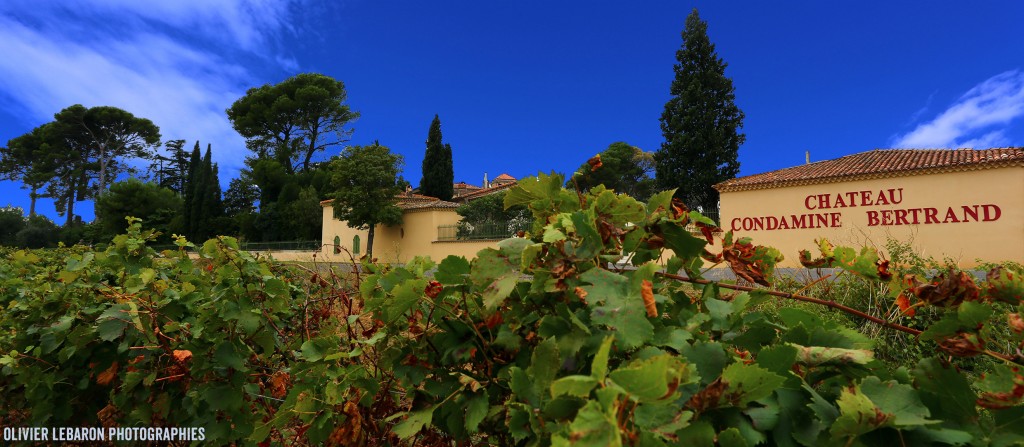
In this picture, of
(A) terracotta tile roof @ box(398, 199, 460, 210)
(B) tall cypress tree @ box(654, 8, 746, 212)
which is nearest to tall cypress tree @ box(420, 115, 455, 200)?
(A) terracotta tile roof @ box(398, 199, 460, 210)

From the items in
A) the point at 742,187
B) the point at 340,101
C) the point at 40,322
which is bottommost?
the point at 40,322

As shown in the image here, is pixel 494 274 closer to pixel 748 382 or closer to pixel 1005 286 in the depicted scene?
pixel 748 382

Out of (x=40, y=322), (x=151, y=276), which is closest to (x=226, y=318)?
(x=151, y=276)

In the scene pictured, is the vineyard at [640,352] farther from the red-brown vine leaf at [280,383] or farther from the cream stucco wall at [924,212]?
the cream stucco wall at [924,212]

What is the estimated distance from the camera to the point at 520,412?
66 centimetres

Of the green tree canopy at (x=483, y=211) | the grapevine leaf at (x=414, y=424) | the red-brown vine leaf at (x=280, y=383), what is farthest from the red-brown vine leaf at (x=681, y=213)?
the green tree canopy at (x=483, y=211)

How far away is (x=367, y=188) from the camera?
2302 centimetres

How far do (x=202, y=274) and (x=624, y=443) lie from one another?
2.12 meters

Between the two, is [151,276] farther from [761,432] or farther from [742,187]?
[742,187]

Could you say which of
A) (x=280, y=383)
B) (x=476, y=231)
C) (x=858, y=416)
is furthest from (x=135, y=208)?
(x=858, y=416)

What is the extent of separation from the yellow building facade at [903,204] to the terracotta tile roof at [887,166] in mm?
26

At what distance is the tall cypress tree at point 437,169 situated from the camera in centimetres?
3192

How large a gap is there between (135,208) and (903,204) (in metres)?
46.9

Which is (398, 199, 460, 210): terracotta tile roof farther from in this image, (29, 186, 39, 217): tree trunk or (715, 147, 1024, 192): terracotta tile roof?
(29, 186, 39, 217): tree trunk
